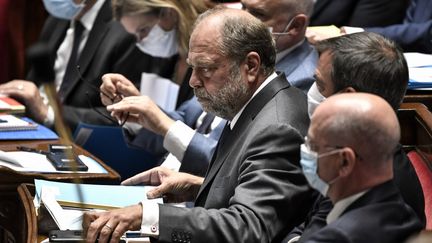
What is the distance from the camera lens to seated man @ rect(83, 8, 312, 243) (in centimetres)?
264

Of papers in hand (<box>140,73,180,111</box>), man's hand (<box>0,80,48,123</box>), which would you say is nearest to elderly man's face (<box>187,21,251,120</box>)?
papers in hand (<box>140,73,180,111</box>)

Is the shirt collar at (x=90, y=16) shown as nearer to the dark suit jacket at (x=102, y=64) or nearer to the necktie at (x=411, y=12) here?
the dark suit jacket at (x=102, y=64)

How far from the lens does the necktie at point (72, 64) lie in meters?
4.98

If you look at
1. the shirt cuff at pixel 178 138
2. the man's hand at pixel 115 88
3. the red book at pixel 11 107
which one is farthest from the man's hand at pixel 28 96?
the shirt cuff at pixel 178 138

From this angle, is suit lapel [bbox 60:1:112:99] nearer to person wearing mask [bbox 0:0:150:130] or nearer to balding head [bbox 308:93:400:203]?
person wearing mask [bbox 0:0:150:130]

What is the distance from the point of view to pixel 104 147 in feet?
14.1

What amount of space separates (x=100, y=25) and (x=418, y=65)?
2.08m

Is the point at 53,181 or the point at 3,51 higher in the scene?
the point at 53,181

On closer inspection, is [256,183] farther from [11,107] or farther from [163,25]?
[163,25]

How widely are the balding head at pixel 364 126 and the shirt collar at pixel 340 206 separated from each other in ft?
0.31

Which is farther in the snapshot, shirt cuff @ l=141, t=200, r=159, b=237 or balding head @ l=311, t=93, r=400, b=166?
shirt cuff @ l=141, t=200, r=159, b=237

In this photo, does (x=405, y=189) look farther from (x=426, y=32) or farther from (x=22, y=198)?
(x=426, y=32)

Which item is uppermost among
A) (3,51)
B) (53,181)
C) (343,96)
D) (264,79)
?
(343,96)

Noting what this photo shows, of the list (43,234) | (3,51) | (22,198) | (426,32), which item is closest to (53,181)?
(22,198)
